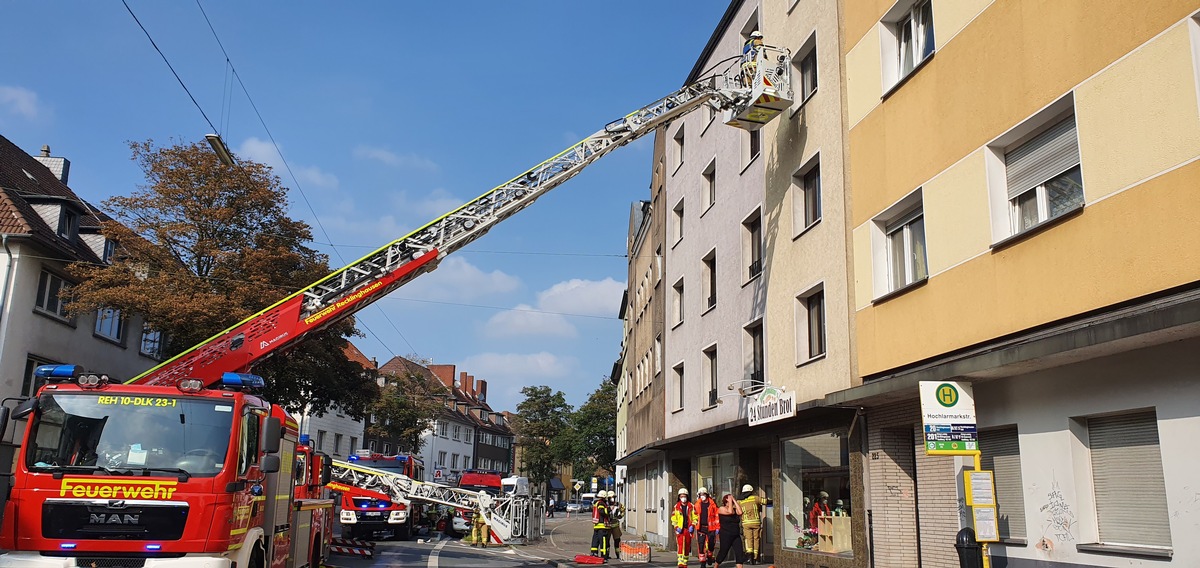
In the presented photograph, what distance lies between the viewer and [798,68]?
57.5 ft

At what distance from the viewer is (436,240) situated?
15211 mm

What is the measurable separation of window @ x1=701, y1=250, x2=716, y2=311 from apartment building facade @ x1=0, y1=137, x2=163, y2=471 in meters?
14.0

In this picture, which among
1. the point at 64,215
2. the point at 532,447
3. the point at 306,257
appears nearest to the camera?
the point at 306,257

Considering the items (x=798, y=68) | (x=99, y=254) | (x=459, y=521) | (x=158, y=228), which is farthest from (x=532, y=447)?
(x=798, y=68)

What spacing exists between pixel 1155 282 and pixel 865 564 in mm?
7099

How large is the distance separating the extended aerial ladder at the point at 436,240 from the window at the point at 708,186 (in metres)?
4.87

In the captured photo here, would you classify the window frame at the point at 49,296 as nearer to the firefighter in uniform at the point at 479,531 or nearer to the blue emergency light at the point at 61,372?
the firefighter in uniform at the point at 479,531

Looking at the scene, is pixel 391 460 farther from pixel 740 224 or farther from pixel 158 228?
pixel 740 224

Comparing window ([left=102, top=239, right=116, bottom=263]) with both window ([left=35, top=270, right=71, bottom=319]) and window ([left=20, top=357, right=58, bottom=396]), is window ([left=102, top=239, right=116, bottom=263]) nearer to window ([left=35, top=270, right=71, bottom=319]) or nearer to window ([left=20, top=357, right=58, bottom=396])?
window ([left=35, top=270, right=71, bottom=319])

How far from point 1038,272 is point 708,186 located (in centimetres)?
1438

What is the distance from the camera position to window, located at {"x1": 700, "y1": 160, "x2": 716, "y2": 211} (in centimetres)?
2323

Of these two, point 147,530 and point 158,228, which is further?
point 158,228

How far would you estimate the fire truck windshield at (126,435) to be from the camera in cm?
917

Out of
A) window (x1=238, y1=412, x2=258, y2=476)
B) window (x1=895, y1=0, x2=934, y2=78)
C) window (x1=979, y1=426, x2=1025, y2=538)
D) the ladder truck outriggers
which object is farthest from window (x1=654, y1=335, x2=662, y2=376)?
window (x1=238, y1=412, x2=258, y2=476)
